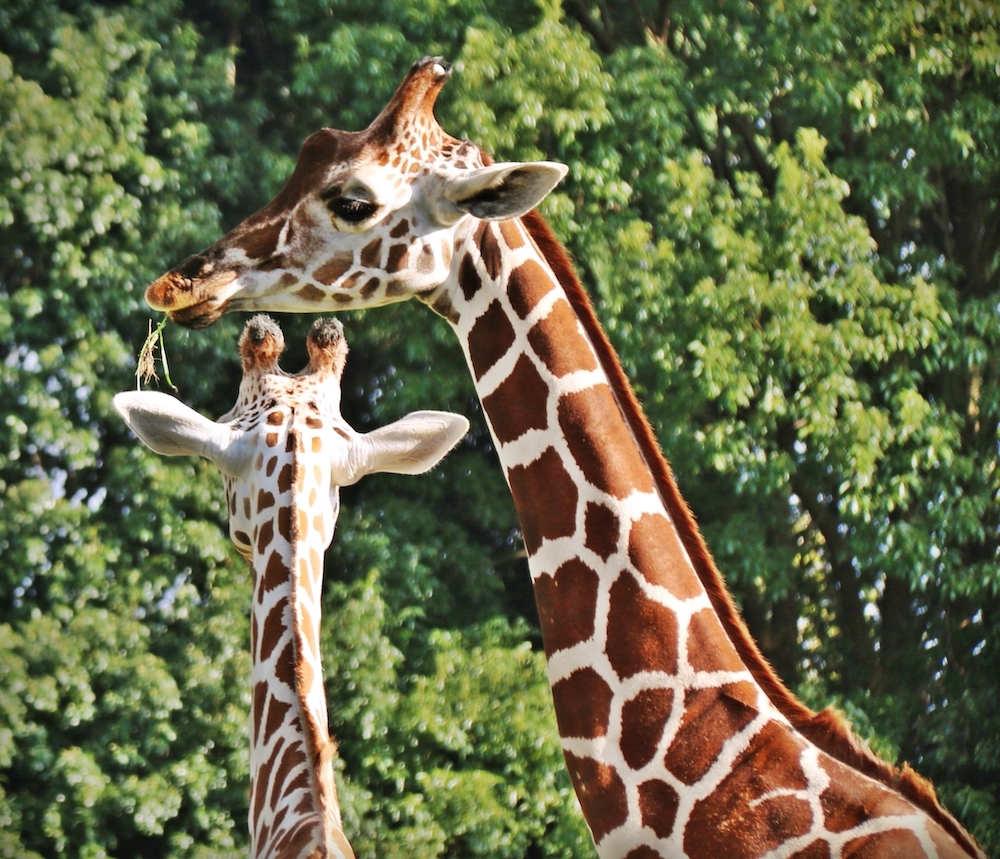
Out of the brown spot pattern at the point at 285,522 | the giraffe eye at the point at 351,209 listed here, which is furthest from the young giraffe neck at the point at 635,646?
the brown spot pattern at the point at 285,522

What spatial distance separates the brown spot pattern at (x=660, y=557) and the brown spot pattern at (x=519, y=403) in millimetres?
275

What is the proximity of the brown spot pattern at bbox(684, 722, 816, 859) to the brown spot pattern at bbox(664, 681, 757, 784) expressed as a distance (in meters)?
0.04

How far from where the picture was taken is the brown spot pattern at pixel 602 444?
8.01 feet

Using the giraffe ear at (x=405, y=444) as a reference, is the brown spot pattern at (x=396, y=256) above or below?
above

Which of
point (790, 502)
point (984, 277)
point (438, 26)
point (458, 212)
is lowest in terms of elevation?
point (790, 502)

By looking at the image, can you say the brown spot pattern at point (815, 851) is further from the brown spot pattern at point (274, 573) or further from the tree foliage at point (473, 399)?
the tree foliage at point (473, 399)

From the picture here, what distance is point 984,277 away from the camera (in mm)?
10148

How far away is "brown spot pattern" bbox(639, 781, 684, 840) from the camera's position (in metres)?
2.21

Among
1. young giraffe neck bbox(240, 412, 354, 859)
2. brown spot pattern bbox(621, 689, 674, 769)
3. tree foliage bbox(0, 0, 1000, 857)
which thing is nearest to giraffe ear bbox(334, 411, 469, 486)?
young giraffe neck bbox(240, 412, 354, 859)

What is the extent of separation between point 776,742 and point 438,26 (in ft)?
29.6

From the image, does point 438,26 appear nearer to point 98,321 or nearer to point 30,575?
point 98,321

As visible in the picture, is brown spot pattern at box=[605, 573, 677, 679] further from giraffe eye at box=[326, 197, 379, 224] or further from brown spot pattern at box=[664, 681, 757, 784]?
giraffe eye at box=[326, 197, 379, 224]

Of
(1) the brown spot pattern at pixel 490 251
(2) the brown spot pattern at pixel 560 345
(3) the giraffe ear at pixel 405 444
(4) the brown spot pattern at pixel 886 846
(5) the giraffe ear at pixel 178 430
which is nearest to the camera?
(4) the brown spot pattern at pixel 886 846

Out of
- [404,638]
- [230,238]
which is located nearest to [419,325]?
[404,638]
